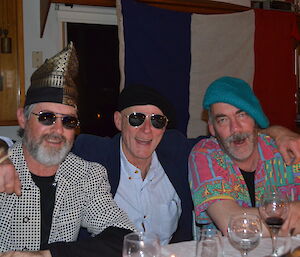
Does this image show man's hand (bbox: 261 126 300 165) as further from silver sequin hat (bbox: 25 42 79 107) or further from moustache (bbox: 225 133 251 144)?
silver sequin hat (bbox: 25 42 79 107)

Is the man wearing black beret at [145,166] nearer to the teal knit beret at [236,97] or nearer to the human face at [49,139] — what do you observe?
the teal knit beret at [236,97]

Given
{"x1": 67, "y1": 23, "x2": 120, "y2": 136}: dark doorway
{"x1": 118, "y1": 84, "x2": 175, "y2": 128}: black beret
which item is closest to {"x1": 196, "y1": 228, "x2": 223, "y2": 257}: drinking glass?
{"x1": 118, "y1": 84, "x2": 175, "y2": 128}: black beret

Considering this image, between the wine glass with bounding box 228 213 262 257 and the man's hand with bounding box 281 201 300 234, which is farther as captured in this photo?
the man's hand with bounding box 281 201 300 234

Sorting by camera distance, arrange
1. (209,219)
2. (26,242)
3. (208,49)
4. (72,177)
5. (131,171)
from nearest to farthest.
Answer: (26,242) < (72,177) < (209,219) < (131,171) < (208,49)

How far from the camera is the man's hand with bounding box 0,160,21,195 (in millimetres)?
1641

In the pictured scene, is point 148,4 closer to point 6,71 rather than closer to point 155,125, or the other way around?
point 6,71

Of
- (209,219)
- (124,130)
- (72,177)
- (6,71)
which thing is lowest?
(209,219)

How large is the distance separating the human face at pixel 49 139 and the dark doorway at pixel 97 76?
7.53 ft

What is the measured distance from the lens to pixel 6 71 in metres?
3.80

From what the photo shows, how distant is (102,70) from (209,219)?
2.52 m

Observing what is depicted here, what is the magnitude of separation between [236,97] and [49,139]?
3.31 ft

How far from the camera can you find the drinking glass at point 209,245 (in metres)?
1.34

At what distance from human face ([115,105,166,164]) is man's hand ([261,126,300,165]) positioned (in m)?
0.68

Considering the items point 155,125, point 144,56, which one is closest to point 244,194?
point 155,125
